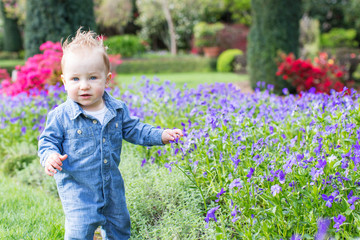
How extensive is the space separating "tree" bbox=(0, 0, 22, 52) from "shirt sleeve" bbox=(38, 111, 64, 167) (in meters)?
→ 23.4

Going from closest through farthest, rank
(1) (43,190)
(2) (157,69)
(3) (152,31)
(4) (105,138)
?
(4) (105,138), (1) (43,190), (2) (157,69), (3) (152,31)

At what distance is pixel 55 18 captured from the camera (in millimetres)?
7457

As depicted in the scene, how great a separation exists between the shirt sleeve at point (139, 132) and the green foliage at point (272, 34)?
7605mm

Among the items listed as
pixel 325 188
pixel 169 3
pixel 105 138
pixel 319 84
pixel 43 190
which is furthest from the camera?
pixel 169 3

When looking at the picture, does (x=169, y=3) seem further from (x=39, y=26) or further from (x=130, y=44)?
(x=39, y=26)

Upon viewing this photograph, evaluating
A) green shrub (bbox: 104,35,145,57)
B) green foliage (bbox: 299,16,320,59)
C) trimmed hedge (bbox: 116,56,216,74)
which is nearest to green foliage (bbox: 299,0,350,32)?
green foliage (bbox: 299,16,320,59)

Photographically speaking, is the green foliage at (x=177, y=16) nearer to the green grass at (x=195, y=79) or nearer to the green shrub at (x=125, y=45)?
the green shrub at (x=125, y=45)

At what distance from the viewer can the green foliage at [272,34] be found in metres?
9.41

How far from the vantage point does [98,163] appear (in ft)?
7.54

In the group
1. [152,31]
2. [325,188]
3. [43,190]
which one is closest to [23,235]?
[43,190]

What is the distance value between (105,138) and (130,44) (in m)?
19.4

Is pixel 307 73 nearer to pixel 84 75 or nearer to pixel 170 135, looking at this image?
pixel 170 135

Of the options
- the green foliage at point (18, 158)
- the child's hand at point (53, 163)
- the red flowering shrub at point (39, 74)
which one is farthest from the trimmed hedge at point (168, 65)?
the child's hand at point (53, 163)

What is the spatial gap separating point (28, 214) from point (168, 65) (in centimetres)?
1503
